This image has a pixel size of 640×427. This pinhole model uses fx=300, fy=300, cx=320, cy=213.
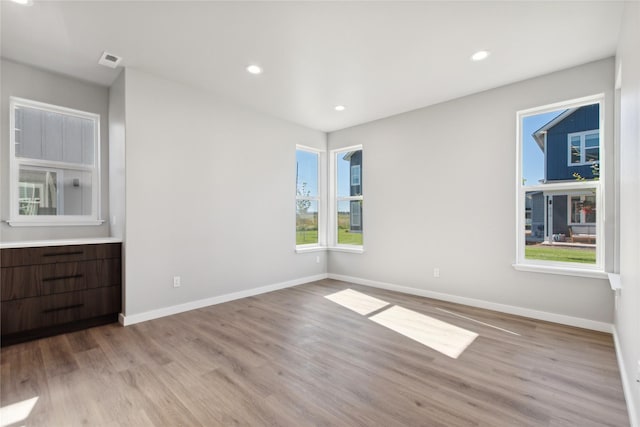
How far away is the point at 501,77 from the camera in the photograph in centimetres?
335

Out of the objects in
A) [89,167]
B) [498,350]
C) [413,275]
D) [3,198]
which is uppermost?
[89,167]

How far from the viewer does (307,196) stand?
539cm

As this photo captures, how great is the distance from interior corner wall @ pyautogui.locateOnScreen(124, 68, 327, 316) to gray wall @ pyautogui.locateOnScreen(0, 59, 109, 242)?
2.51 ft

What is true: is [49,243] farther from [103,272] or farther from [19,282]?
[103,272]

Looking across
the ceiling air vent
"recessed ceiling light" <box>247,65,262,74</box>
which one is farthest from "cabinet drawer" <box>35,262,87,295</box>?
"recessed ceiling light" <box>247,65,262,74</box>

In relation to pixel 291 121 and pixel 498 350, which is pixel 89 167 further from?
pixel 498 350

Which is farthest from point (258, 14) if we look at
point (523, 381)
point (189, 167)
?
point (523, 381)

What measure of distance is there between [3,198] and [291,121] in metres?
3.59

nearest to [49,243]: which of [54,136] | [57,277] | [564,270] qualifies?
[57,277]

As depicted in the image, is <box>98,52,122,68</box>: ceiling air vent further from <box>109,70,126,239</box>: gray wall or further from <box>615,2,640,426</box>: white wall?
<box>615,2,640,426</box>: white wall

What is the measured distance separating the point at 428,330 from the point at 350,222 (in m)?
2.64

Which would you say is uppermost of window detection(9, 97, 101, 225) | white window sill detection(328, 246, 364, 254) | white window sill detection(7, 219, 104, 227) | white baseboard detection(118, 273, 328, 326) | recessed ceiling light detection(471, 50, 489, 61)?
recessed ceiling light detection(471, 50, 489, 61)

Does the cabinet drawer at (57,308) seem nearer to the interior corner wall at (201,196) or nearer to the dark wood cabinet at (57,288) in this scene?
the dark wood cabinet at (57,288)

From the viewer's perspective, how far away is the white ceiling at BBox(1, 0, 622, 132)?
230 centimetres
